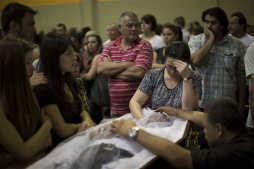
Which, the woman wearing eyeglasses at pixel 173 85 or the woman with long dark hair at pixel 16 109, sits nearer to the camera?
the woman with long dark hair at pixel 16 109

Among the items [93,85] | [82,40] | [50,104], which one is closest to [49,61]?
[50,104]

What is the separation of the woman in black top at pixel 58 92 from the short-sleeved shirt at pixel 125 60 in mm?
969

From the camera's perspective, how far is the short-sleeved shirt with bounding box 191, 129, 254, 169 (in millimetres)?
1546

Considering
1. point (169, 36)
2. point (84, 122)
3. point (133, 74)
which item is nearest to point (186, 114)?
point (84, 122)

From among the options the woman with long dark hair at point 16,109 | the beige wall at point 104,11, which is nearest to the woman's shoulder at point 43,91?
the woman with long dark hair at point 16,109

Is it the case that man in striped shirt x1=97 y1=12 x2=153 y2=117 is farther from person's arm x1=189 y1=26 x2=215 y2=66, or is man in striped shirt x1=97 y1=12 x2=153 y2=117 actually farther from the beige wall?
the beige wall

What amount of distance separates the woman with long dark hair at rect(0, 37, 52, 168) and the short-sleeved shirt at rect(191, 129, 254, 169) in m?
0.86

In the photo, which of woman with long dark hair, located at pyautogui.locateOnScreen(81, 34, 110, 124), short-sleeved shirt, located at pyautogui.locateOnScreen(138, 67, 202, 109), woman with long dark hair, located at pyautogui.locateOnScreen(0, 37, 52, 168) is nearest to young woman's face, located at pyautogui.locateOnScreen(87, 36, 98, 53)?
woman with long dark hair, located at pyautogui.locateOnScreen(81, 34, 110, 124)

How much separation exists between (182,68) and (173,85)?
0.65 ft

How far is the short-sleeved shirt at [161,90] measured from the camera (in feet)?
7.63

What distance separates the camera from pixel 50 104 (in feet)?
5.69

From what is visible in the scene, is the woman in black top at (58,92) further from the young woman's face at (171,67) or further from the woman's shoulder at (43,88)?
the young woman's face at (171,67)

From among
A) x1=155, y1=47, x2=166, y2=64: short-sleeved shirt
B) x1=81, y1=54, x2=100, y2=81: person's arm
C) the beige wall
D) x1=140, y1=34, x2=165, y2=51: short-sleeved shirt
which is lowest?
x1=81, y1=54, x2=100, y2=81: person's arm

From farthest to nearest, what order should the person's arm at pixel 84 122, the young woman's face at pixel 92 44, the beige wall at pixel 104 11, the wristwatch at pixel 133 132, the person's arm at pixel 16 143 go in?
the beige wall at pixel 104 11
the young woman's face at pixel 92 44
the person's arm at pixel 84 122
the wristwatch at pixel 133 132
the person's arm at pixel 16 143
